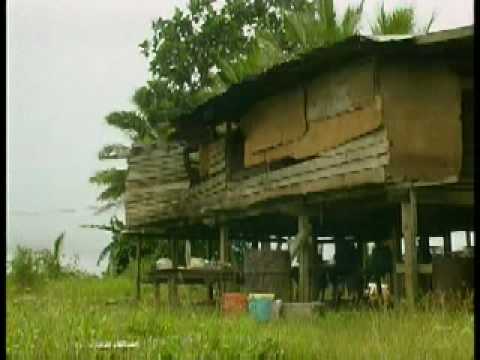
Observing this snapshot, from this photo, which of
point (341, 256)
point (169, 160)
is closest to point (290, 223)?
point (341, 256)

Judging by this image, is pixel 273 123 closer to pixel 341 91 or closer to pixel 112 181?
pixel 341 91

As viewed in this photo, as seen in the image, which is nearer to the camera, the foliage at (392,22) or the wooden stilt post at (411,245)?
the wooden stilt post at (411,245)

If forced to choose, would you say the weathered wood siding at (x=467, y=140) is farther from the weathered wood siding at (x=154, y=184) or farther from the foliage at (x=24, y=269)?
the foliage at (x=24, y=269)

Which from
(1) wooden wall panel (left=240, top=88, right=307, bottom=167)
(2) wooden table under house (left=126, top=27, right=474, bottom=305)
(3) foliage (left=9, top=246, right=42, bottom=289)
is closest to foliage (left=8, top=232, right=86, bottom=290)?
(3) foliage (left=9, top=246, right=42, bottom=289)

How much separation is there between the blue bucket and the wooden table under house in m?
2.35

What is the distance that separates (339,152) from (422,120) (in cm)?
164

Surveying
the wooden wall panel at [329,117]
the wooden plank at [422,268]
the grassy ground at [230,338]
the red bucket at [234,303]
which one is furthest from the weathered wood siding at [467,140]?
the red bucket at [234,303]

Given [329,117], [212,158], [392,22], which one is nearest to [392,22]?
[392,22]

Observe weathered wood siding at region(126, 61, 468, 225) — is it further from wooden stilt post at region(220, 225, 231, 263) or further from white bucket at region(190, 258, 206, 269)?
white bucket at region(190, 258, 206, 269)

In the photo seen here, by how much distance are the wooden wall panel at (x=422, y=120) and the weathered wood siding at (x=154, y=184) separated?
27.0 feet

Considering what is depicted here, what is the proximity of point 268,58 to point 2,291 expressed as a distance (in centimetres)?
2395

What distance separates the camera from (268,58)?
1066 inches

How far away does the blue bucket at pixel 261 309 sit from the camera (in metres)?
12.2

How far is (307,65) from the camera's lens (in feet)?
47.8
